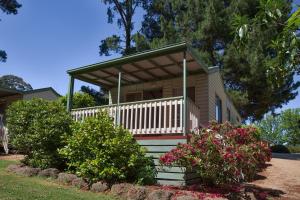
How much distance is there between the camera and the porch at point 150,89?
8969mm

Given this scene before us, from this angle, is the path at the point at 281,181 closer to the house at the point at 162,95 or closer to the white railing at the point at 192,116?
the house at the point at 162,95

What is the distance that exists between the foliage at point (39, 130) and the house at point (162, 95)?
4.86 ft

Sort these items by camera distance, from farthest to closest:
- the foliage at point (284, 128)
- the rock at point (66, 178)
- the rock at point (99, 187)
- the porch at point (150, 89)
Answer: the foliage at point (284, 128)
the porch at point (150, 89)
the rock at point (66, 178)
the rock at point (99, 187)

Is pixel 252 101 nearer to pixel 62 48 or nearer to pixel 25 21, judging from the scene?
pixel 62 48

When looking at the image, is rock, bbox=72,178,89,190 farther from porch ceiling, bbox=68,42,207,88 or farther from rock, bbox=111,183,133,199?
porch ceiling, bbox=68,42,207,88

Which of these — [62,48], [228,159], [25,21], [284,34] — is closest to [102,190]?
[228,159]

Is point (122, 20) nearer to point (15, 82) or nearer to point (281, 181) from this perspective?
point (281, 181)

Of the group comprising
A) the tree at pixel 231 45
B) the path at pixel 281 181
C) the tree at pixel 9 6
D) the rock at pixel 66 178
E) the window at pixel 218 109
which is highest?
the tree at pixel 9 6

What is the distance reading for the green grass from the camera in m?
6.01

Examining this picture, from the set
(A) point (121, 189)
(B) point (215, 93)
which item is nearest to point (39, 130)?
(A) point (121, 189)

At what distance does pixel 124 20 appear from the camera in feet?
90.1

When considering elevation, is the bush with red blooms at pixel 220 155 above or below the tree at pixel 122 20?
below

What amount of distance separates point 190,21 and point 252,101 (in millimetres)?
7240

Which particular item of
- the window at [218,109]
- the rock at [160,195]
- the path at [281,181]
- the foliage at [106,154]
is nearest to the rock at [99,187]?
the foliage at [106,154]
